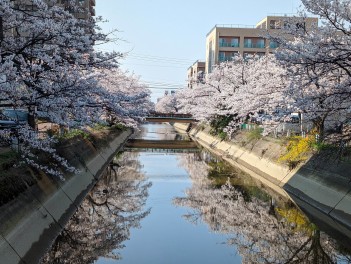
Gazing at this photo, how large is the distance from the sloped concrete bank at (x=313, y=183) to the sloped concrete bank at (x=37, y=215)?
380 inches

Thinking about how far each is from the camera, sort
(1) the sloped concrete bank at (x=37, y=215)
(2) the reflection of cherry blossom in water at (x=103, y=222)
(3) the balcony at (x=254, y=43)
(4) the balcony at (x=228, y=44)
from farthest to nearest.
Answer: (4) the balcony at (x=228, y=44) < (3) the balcony at (x=254, y=43) < (2) the reflection of cherry blossom in water at (x=103, y=222) < (1) the sloped concrete bank at (x=37, y=215)

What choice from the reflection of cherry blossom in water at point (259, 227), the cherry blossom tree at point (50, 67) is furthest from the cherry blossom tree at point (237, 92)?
the cherry blossom tree at point (50, 67)

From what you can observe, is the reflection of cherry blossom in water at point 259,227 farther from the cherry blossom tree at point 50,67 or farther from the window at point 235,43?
the window at point 235,43

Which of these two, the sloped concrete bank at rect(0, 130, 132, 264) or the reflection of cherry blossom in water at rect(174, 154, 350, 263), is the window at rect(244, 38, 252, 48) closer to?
the reflection of cherry blossom in water at rect(174, 154, 350, 263)

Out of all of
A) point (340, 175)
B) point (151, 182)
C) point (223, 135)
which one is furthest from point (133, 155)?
point (340, 175)

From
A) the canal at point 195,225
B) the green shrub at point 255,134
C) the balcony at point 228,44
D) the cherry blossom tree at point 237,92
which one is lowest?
the canal at point 195,225

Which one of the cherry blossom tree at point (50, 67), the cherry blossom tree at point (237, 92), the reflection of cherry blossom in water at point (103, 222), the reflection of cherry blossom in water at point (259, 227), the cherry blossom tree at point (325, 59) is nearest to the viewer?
the cherry blossom tree at point (50, 67)

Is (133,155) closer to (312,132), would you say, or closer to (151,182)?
(151,182)

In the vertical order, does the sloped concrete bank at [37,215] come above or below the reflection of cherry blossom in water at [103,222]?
above

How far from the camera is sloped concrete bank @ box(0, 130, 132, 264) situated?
10.8 meters

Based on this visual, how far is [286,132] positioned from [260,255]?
18515 millimetres

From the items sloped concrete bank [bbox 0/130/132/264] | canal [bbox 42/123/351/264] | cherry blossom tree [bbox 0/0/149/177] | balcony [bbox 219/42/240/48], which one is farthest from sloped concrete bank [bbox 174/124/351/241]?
balcony [bbox 219/42/240/48]

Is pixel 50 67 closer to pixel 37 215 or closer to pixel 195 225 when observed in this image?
pixel 37 215

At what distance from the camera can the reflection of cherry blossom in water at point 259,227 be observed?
531 inches
